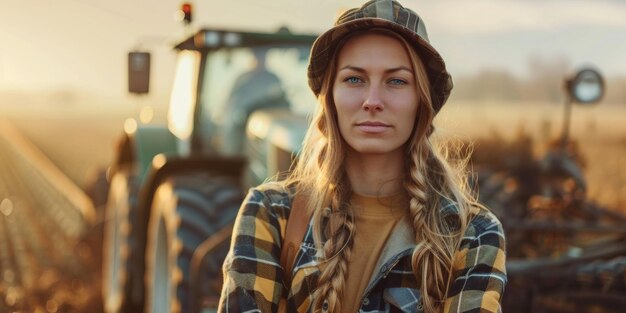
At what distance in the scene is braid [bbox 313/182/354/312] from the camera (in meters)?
2.29

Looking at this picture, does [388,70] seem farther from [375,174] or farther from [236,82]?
[236,82]

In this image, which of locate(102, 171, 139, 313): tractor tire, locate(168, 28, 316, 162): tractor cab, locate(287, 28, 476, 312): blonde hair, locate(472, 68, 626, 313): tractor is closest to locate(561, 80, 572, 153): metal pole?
locate(472, 68, 626, 313): tractor

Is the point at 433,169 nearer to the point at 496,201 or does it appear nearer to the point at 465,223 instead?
the point at 465,223

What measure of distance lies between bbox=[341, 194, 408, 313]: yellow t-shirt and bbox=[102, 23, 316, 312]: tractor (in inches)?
111

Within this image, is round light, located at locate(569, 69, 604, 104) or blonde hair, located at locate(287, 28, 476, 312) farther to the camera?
round light, located at locate(569, 69, 604, 104)

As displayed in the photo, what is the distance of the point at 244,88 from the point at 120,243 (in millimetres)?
2036

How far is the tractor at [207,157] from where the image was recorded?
5.57 m

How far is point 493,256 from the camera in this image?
2305 mm

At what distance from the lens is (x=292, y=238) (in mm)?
2371

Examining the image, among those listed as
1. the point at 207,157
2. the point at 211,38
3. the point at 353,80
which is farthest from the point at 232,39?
the point at 353,80

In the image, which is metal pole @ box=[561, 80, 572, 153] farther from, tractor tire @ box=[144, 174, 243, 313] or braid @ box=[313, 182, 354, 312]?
braid @ box=[313, 182, 354, 312]

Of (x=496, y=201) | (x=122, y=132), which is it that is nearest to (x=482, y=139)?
(x=496, y=201)

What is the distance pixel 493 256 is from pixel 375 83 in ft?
1.61

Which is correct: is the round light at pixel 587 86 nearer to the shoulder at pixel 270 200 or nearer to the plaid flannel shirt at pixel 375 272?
the plaid flannel shirt at pixel 375 272
